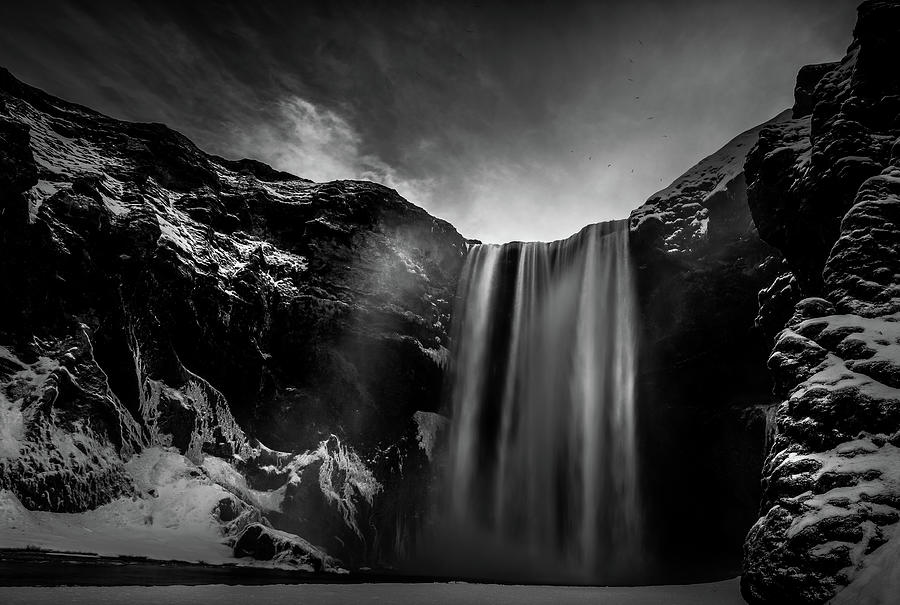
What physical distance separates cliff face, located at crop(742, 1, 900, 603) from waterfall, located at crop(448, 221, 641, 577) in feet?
52.5

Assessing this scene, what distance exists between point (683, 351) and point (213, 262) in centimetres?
3086

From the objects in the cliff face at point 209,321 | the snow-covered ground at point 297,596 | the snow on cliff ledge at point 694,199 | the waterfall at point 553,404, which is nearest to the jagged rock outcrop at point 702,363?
the snow on cliff ledge at point 694,199

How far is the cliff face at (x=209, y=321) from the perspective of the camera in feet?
78.8

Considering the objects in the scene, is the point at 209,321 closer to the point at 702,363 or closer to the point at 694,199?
the point at 702,363

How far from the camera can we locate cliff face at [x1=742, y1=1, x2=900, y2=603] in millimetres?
7781

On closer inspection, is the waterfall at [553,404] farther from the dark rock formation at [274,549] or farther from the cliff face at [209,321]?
the dark rock formation at [274,549]

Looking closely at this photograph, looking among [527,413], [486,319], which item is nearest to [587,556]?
[527,413]

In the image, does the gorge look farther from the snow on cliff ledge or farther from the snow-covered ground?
the snow-covered ground

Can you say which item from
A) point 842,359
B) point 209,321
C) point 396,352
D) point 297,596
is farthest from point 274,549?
point 842,359

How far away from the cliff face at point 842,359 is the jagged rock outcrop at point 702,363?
1083 centimetres

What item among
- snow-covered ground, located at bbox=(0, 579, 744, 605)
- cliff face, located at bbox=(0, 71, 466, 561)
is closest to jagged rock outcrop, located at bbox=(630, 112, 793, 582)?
cliff face, located at bbox=(0, 71, 466, 561)

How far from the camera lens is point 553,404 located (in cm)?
3588

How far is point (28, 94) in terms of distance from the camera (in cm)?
3116

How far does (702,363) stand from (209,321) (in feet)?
102
